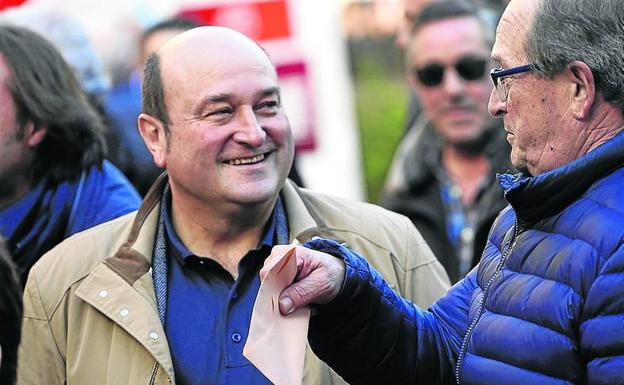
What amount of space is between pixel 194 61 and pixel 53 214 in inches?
37.9

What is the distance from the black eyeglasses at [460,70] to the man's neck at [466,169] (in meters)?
0.33

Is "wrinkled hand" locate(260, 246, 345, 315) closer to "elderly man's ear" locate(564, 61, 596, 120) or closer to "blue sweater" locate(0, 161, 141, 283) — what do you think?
"elderly man's ear" locate(564, 61, 596, 120)

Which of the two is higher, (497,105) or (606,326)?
(497,105)

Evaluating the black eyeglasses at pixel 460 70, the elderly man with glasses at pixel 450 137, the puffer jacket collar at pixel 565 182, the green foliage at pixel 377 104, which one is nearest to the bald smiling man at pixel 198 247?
the puffer jacket collar at pixel 565 182

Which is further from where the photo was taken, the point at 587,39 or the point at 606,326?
the point at 587,39

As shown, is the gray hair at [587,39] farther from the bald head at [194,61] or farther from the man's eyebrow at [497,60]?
the bald head at [194,61]

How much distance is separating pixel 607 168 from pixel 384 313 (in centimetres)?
76

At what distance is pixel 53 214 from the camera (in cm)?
506

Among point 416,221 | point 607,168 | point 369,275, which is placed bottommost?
point 416,221

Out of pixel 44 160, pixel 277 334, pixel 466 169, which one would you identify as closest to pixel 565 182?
pixel 277 334

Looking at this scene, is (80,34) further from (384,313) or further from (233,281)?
(384,313)

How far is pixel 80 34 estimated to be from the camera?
6668mm

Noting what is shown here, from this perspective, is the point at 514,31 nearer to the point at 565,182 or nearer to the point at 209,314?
the point at 565,182

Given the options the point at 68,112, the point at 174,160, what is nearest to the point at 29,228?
the point at 68,112
